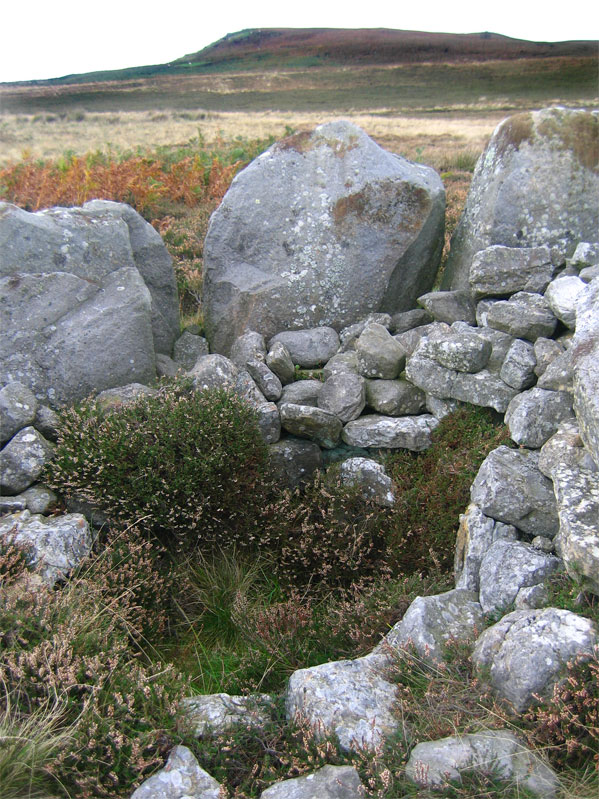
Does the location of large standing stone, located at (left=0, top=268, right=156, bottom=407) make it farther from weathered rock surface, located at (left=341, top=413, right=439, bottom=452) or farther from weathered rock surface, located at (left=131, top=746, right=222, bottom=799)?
weathered rock surface, located at (left=131, top=746, right=222, bottom=799)

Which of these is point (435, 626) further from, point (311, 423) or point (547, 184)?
point (547, 184)

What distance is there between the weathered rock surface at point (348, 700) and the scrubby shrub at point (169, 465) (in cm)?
169

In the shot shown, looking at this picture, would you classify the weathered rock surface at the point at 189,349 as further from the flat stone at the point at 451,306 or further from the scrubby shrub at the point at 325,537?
the flat stone at the point at 451,306

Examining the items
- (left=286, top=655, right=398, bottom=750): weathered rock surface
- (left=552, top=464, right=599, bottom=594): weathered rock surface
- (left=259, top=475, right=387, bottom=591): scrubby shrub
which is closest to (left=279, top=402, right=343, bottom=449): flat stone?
(left=259, top=475, right=387, bottom=591): scrubby shrub

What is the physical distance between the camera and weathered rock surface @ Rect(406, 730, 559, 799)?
8.83 ft

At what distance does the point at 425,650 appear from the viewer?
138 inches

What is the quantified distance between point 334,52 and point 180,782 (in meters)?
65.9

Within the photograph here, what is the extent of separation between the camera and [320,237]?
688 cm

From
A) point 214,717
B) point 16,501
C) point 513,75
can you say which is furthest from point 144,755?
point 513,75

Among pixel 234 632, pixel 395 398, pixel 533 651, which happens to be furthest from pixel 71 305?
pixel 533 651

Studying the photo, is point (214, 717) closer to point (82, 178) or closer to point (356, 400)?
point (356, 400)

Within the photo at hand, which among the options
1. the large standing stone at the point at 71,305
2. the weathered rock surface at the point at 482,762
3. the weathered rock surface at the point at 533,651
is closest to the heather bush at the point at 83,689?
the weathered rock surface at the point at 482,762

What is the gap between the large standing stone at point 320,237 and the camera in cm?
683

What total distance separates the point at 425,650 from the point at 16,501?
3250 mm
